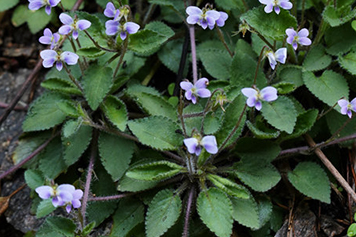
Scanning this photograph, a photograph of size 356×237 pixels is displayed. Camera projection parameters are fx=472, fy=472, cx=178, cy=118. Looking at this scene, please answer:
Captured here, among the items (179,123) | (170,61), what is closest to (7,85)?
(170,61)

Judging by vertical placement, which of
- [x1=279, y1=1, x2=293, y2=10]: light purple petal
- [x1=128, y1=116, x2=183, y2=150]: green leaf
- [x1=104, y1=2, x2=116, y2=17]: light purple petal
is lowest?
[x1=128, y1=116, x2=183, y2=150]: green leaf

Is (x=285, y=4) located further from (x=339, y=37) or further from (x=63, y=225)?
(x=63, y=225)

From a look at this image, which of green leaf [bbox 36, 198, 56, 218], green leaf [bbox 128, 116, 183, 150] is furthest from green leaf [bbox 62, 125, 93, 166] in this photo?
green leaf [bbox 128, 116, 183, 150]

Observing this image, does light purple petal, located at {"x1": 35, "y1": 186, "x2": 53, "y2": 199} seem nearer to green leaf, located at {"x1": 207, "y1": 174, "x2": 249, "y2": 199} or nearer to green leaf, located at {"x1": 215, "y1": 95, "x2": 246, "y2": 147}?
green leaf, located at {"x1": 207, "y1": 174, "x2": 249, "y2": 199}

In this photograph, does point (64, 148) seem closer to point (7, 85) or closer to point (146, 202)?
point (146, 202)

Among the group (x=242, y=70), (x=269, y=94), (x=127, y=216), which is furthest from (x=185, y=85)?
(x=127, y=216)

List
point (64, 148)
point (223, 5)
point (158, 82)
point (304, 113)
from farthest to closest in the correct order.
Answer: point (158, 82) → point (223, 5) → point (64, 148) → point (304, 113)

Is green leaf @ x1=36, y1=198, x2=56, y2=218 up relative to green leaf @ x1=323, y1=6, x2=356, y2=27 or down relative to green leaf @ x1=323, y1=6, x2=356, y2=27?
down
